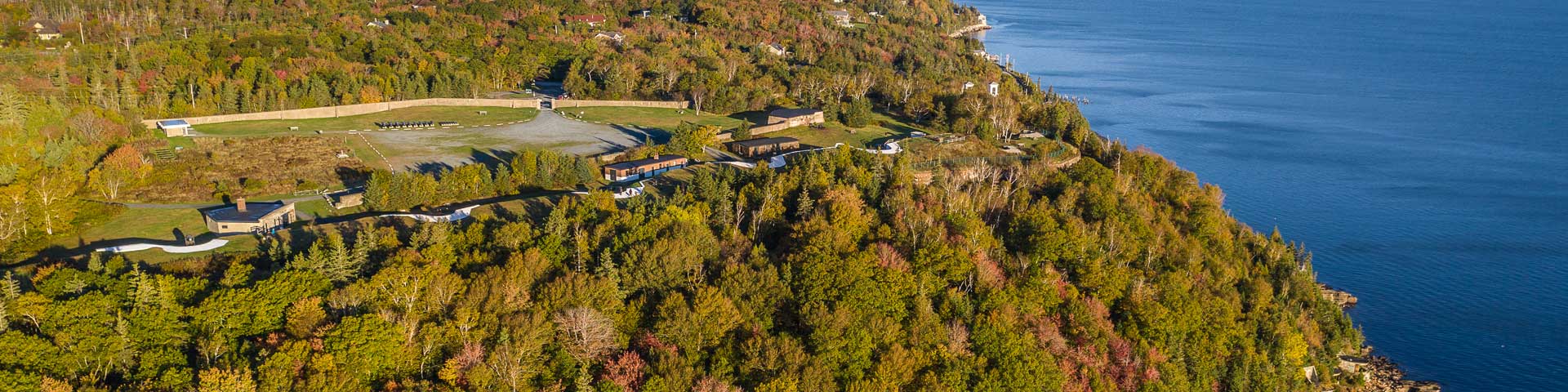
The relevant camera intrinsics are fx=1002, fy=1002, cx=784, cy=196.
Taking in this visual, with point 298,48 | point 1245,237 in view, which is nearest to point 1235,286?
point 1245,237

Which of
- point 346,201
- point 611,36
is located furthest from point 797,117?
point 611,36

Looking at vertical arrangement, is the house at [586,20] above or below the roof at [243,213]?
above

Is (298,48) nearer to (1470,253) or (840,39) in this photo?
(840,39)

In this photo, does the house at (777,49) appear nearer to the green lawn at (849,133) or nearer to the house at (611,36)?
the house at (611,36)

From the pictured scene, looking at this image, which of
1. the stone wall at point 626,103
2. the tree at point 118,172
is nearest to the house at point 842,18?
the stone wall at point 626,103

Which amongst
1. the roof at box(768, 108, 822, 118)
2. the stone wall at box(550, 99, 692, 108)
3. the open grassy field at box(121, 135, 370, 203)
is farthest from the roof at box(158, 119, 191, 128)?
the roof at box(768, 108, 822, 118)

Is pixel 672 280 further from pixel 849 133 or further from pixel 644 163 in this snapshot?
pixel 849 133
